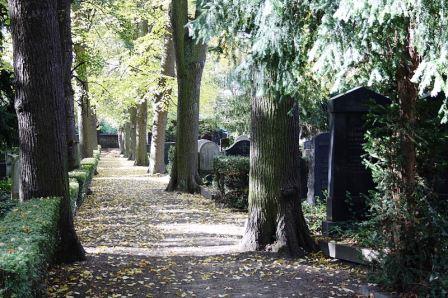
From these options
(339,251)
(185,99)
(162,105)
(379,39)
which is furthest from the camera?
(162,105)

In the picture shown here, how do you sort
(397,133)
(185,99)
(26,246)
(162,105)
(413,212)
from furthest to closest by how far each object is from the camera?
(162,105) → (185,99) → (397,133) → (413,212) → (26,246)

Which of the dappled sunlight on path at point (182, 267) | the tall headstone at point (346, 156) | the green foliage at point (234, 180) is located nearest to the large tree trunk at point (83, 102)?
the green foliage at point (234, 180)

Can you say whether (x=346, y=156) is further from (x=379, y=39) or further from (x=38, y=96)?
(x=38, y=96)

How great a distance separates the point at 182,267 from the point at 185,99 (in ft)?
34.0

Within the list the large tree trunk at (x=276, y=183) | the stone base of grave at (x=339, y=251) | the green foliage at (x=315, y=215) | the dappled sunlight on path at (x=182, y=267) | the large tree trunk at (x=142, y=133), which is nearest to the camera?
the dappled sunlight on path at (x=182, y=267)

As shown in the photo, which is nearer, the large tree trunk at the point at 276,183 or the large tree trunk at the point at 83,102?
the large tree trunk at the point at 276,183

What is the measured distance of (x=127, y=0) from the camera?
21438 millimetres

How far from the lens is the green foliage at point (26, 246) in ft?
10.5

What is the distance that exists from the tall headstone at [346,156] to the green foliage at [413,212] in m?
2.69

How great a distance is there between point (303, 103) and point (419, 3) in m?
2.38

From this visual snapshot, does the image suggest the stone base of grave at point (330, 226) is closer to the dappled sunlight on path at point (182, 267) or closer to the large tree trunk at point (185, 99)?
the dappled sunlight on path at point (182, 267)

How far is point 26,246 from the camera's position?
3947 millimetres

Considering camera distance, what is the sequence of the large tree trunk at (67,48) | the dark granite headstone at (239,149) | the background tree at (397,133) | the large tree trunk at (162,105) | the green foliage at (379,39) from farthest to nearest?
the large tree trunk at (162,105)
the dark granite headstone at (239,149)
the large tree trunk at (67,48)
the background tree at (397,133)
the green foliage at (379,39)

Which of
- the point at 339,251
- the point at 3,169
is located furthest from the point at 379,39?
the point at 3,169
